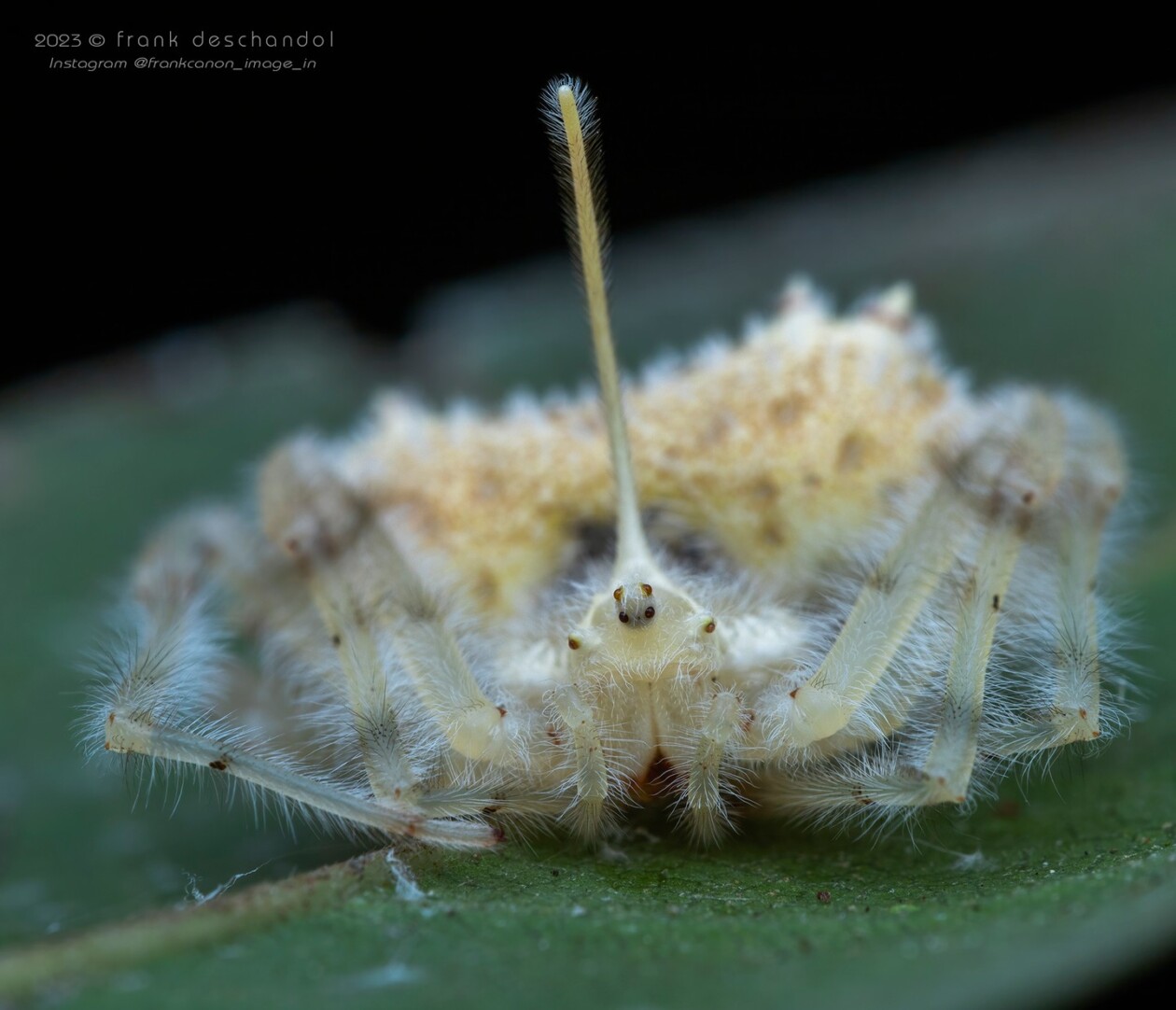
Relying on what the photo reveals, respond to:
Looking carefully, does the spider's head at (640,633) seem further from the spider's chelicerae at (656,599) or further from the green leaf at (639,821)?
the green leaf at (639,821)

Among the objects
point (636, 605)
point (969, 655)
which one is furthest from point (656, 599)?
point (969, 655)

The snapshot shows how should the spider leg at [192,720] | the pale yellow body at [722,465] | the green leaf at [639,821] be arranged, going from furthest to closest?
the pale yellow body at [722,465]
the spider leg at [192,720]
the green leaf at [639,821]

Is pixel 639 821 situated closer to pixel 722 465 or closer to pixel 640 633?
pixel 640 633

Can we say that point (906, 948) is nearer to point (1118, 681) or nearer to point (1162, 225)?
point (1118, 681)

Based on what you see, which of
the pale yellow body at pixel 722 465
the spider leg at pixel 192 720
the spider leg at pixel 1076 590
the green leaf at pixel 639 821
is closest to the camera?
the green leaf at pixel 639 821

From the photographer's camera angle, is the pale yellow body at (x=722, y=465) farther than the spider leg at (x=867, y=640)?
Yes

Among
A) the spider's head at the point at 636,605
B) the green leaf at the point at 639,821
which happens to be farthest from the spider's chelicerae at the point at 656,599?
the green leaf at the point at 639,821

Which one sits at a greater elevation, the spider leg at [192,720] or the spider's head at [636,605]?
the spider's head at [636,605]

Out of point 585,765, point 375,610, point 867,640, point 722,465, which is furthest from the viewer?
point 722,465
